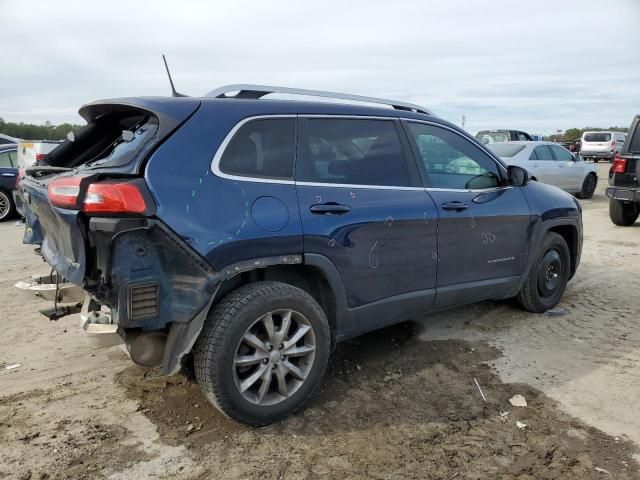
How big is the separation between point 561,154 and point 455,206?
11452 mm

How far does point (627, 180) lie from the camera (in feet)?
31.3

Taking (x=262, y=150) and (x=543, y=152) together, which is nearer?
(x=262, y=150)

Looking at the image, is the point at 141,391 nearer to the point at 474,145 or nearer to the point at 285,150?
the point at 285,150

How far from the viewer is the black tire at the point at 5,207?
1120cm

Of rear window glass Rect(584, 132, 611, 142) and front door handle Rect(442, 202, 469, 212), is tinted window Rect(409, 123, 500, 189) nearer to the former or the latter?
front door handle Rect(442, 202, 469, 212)

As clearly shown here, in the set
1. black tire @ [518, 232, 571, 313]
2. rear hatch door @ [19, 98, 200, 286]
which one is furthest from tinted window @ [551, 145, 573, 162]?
rear hatch door @ [19, 98, 200, 286]

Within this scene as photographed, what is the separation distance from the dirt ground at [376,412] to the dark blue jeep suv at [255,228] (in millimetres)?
332

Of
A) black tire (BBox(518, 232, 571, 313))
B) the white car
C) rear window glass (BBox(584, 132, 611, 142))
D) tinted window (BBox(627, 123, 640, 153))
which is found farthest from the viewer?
rear window glass (BBox(584, 132, 611, 142))

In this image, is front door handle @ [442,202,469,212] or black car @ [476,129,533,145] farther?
black car @ [476,129,533,145]

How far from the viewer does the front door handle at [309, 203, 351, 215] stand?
10.4 feet

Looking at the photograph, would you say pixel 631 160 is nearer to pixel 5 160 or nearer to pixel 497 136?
pixel 497 136

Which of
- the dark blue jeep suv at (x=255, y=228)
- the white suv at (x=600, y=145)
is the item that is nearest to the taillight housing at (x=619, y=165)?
the dark blue jeep suv at (x=255, y=228)

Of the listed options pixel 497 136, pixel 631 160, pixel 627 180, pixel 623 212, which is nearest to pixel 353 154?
pixel 631 160

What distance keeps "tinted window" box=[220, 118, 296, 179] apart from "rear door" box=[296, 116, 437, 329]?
0.29 feet
